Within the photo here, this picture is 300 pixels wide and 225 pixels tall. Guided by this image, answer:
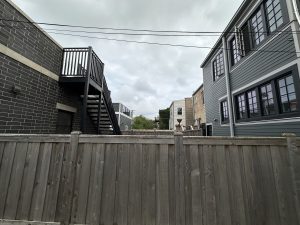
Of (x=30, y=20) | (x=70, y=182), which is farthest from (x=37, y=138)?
(x=30, y=20)

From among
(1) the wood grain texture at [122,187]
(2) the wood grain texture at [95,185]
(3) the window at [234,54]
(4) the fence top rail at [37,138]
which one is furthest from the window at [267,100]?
(4) the fence top rail at [37,138]

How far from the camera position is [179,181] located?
285cm

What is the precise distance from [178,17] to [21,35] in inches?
220

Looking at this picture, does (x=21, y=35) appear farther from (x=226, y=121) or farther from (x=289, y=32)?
(x=226, y=121)

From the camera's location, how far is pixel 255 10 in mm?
7320

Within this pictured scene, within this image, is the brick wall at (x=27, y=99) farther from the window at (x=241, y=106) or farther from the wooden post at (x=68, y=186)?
the window at (x=241, y=106)

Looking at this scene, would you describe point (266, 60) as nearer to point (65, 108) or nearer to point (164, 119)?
point (65, 108)

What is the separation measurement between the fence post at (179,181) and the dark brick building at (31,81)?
4.86m

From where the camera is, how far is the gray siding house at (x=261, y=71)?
5.45 meters

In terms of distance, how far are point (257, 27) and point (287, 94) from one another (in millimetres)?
3378

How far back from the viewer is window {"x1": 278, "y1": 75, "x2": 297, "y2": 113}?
545cm

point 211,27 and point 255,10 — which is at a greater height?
point 255,10

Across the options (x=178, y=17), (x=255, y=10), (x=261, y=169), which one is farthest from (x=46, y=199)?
(x=255, y=10)

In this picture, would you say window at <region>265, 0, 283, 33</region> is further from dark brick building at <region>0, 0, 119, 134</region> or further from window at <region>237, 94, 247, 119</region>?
dark brick building at <region>0, 0, 119, 134</region>
